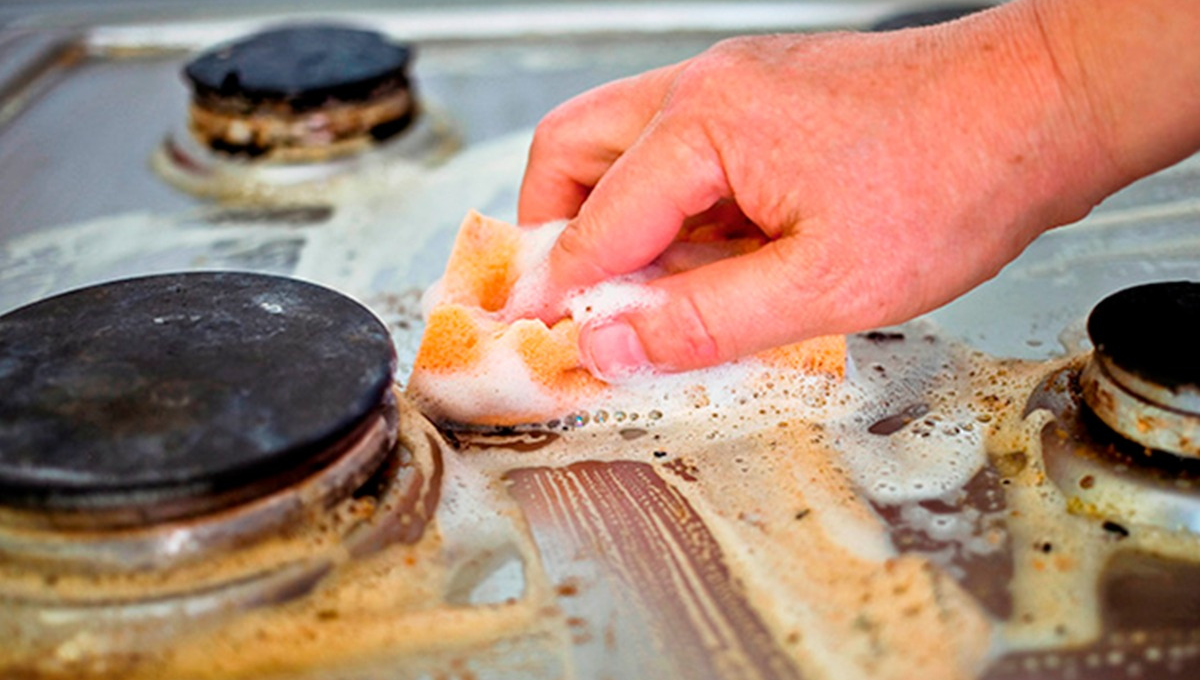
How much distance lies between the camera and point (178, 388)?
600mm

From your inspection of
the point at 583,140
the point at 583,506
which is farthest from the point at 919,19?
the point at 583,506

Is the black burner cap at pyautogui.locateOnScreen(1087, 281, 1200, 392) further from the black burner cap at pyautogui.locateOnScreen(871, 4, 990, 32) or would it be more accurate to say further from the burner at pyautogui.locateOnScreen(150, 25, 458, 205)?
the burner at pyautogui.locateOnScreen(150, 25, 458, 205)

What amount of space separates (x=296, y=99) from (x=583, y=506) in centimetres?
68

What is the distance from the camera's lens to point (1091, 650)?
54 centimetres

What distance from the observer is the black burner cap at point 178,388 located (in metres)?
0.54

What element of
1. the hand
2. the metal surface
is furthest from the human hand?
the metal surface

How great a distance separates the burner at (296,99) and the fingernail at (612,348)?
1.94 ft

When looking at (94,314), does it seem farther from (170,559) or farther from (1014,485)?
(1014,485)

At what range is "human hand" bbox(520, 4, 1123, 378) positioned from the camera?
2.09ft

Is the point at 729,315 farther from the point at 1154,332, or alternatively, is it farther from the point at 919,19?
the point at 919,19

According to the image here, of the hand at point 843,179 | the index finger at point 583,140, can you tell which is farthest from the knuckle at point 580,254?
the index finger at point 583,140

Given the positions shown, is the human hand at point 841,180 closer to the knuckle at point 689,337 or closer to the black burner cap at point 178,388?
the knuckle at point 689,337

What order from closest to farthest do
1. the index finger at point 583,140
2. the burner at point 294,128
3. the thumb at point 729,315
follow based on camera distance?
the thumb at point 729,315, the index finger at point 583,140, the burner at point 294,128

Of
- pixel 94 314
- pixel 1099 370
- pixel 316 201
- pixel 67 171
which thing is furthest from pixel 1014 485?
pixel 67 171
